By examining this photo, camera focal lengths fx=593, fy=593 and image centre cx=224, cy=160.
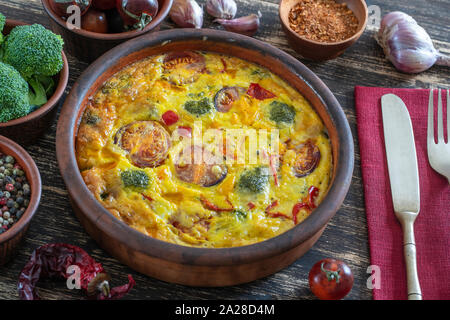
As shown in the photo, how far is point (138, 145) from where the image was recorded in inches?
123

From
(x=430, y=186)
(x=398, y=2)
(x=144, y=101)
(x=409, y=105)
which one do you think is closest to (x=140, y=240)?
(x=144, y=101)

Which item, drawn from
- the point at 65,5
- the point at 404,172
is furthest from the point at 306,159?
the point at 65,5

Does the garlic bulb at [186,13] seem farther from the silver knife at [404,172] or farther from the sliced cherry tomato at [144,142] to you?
the silver knife at [404,172]

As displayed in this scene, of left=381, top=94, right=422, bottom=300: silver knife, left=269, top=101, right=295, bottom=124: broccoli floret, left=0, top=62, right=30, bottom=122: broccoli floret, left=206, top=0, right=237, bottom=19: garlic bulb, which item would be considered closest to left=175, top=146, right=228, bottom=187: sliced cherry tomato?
left=269, top=101, right=295, bottom=124: broccoli floret

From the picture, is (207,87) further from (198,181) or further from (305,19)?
(305,19)

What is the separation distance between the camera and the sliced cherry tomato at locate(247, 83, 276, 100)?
339cm

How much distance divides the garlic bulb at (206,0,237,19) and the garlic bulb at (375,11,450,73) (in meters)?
1.05

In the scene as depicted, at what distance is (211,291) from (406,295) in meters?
0.99

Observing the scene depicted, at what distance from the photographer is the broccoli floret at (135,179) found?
9.70 ft

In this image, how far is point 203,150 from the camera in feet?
10.3

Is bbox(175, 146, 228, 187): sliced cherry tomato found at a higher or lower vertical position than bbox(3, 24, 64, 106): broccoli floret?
lower

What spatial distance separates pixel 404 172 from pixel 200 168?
1172 mm

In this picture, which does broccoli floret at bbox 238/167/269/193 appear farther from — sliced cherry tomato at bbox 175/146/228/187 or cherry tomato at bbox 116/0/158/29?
cherry tomato at bbox 116/0/158/29

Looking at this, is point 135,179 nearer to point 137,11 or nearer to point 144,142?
point 144,142
